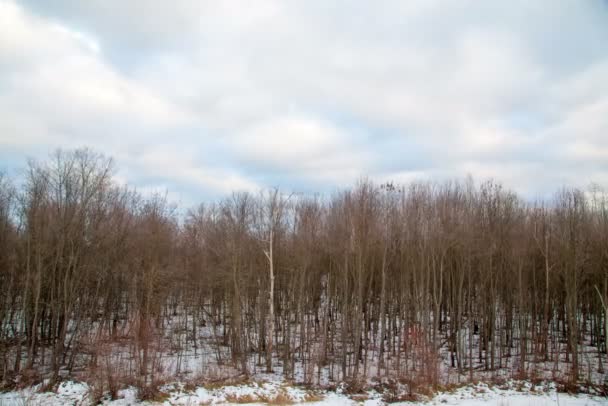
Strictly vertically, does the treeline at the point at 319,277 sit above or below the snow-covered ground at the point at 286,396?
above

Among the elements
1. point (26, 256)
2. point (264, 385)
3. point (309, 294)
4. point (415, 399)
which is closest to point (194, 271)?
point (309, 294)

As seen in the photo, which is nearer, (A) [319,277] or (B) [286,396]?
(B) [286,396]

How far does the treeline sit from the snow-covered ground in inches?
66.5

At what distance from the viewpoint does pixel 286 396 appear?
18422 millimetres

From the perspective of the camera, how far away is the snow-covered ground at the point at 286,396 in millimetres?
16547

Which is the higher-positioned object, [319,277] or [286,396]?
[319,277]

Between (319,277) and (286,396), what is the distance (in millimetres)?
10949

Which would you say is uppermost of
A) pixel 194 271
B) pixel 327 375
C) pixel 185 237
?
pixel 185 237

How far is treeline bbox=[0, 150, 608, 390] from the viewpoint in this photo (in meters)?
21.9

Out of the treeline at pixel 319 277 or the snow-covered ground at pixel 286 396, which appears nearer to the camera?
the snow-covered ground at pixel 286 396

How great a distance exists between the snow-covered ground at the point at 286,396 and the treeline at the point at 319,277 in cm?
169

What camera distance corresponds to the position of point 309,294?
28250 millimetres

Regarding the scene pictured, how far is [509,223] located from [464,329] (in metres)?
8.45

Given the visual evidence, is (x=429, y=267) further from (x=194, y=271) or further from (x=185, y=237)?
(x=185, y=237)
